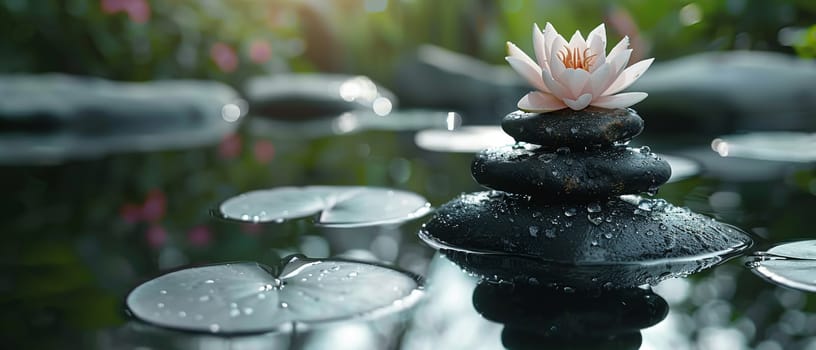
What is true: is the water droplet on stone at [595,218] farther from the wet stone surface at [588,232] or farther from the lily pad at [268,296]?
the lily pad at [268,296]

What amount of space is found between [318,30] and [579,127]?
23.5 feet

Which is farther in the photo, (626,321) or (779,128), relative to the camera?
(779,128)

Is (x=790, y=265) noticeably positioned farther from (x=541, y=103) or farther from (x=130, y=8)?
(x=130, y=8)

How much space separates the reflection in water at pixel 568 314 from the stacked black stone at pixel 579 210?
5.5 inches

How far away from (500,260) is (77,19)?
453 centimetres

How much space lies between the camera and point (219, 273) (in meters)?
1.52

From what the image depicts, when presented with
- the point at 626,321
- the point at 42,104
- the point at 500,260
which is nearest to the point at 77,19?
the point at 42,104

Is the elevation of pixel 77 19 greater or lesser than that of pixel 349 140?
greater

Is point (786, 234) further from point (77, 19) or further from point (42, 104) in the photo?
point (77, 19)

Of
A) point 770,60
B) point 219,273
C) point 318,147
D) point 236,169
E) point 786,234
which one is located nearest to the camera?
point 219,273

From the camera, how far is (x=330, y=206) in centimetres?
217

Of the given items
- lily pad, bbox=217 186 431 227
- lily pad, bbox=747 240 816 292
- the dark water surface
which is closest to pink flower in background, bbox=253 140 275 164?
the dark water surface

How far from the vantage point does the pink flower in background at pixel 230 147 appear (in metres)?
3.74

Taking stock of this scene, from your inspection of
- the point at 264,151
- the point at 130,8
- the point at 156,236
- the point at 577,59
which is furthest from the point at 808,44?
the point at 130,8
